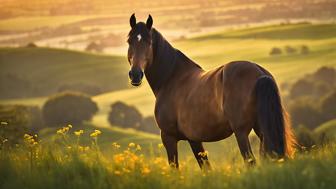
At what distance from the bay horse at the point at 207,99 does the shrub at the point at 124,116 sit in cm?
11446

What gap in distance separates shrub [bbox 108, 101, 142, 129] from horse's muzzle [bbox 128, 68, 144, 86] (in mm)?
115341

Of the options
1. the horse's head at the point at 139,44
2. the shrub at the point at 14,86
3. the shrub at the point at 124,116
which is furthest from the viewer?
the shrub at the point at 14,86

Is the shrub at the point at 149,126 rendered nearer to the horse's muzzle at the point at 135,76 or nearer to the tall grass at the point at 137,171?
the horse's muzzle at the point at 135,76

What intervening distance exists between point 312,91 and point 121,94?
2183 inches

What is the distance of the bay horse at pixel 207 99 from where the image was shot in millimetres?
8984

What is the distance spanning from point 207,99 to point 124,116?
119m

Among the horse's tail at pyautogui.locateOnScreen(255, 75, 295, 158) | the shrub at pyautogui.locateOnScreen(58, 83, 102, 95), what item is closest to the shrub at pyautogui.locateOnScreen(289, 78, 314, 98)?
the shrub at pyautogui.locateOnScreen(58, 83, 102, 95)

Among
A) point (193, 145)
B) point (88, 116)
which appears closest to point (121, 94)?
point (88, 116)

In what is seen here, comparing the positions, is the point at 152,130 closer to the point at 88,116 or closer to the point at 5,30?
the point at 88,116

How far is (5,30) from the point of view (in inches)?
6176

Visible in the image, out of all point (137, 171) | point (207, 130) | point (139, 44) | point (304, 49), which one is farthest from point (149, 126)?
point (137, 171)

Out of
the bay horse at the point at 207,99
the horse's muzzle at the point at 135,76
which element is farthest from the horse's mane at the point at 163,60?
the horse's muzzle at the point at 135,76

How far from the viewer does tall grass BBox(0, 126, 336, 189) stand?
25.1 feet

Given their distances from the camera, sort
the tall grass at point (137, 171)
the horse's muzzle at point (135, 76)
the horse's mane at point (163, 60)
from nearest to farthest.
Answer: the tall grass at point (137, 171) → the horse's muzzle at point (135, 76) → the horse's mane at point (163, 60)
